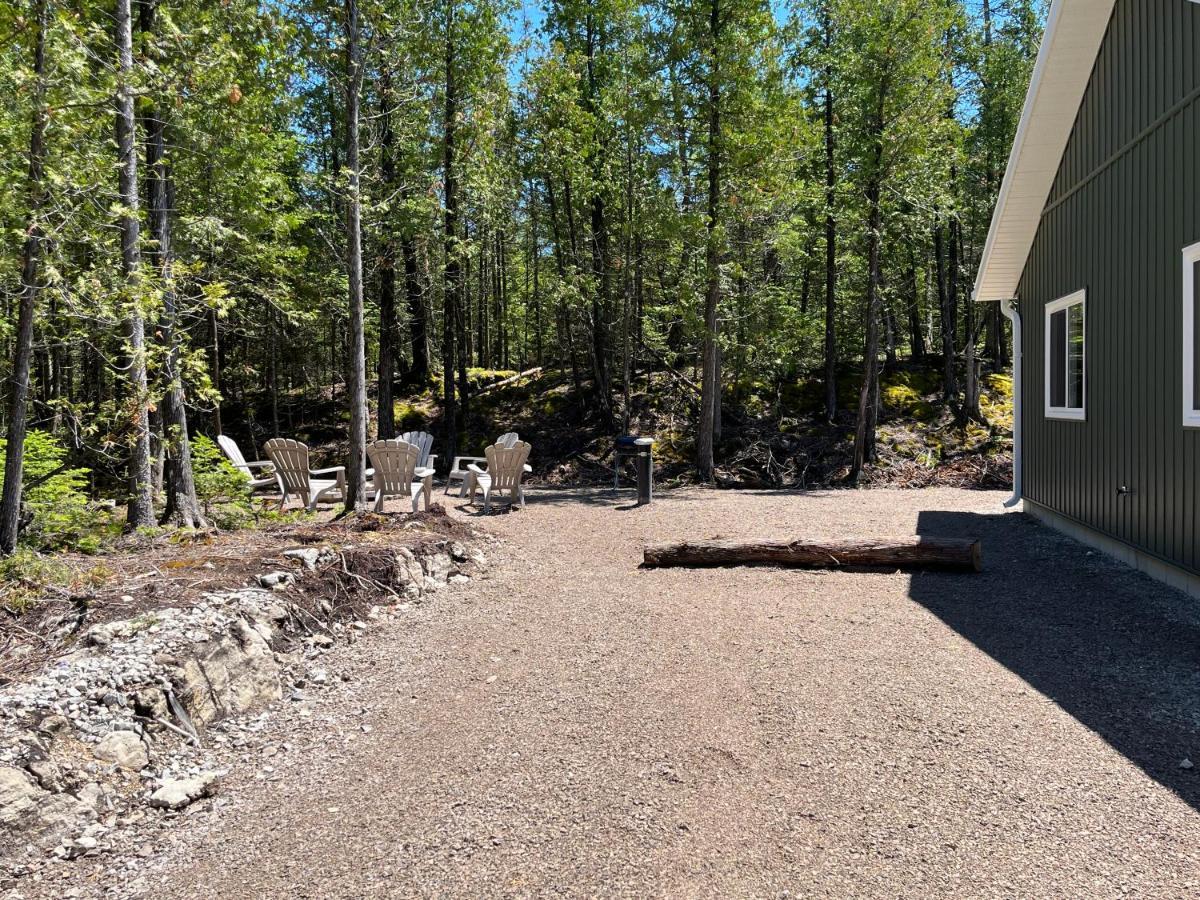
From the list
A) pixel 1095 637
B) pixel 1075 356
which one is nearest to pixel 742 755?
pixel 1095 637

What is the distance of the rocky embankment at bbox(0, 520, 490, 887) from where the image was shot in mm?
2791

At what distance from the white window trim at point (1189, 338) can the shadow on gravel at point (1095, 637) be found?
1439mm

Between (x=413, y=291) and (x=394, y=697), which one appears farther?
(x=413, y=291)

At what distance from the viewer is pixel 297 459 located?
30.5 ft

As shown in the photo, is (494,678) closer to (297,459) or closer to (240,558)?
(240,558)

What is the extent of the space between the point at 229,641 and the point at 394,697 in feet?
Answer: 3.12

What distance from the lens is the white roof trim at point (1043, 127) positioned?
737cm

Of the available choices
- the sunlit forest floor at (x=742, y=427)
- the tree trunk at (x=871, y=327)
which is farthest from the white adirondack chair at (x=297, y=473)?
the tree trunk at (x=871, y=327)

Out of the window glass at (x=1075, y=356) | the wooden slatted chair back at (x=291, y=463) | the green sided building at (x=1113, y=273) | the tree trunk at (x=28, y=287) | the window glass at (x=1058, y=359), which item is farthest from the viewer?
the wooden slatted chair back at (x=291, y=463)

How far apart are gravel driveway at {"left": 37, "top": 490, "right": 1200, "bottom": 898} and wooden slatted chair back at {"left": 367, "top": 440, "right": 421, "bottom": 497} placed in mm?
3467

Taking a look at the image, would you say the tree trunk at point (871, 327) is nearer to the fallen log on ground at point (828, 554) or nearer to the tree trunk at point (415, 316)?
the fallen log on ground at point (828, 554)

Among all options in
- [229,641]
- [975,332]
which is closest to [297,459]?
[229,641]

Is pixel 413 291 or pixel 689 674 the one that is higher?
pixel 413 291

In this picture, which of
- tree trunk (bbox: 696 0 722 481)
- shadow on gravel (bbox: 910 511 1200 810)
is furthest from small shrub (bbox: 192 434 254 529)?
tree trunk (bbox: 696 0 722 481)
